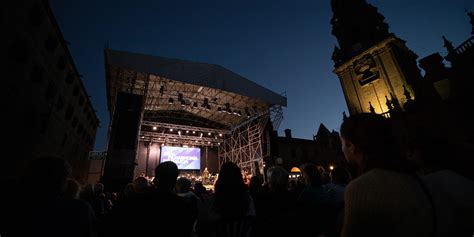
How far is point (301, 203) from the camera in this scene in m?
2.21

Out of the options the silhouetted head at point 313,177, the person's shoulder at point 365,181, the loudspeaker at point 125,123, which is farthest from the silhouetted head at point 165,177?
the loudspeaker at point 125,123

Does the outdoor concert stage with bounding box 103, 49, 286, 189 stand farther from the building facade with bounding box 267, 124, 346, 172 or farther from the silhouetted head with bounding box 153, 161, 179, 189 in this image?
the silhouetted head with bounding box 153, 161, 179, 189

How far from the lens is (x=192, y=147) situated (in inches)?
815

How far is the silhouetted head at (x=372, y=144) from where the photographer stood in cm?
97

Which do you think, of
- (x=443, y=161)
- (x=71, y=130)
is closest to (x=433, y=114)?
(x=443, y=161)

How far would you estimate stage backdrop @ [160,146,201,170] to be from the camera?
61.8 ft

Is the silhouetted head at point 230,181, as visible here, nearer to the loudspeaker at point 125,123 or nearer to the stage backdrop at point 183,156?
the loudspeaker at point 125,123

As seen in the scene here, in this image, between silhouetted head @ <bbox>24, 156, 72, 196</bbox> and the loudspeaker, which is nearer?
silhouetted head @ <bbox>24, 156, 72, 196</bbox>

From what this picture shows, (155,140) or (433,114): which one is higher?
(155,140)

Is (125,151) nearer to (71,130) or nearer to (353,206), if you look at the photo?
(71,130)

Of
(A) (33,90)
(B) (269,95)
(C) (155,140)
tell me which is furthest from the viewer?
(C) (155,140)

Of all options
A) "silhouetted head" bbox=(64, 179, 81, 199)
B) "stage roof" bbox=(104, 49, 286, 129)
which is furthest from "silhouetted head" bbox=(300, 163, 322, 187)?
"stage roof" bbox=(104, 49, 286, 129)

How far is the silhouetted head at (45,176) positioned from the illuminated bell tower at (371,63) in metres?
16.9

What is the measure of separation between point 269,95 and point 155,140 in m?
12.2
